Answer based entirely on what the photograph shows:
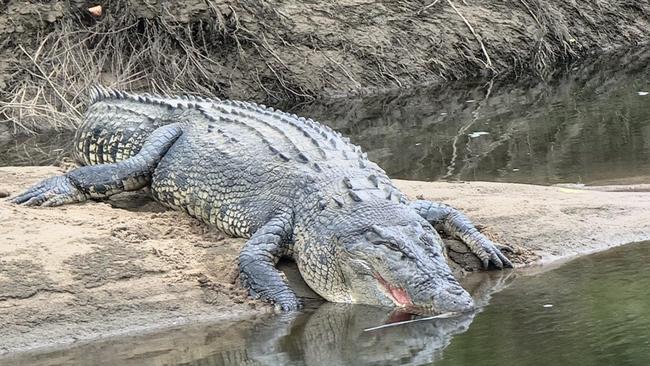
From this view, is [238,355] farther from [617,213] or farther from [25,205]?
[617,213]

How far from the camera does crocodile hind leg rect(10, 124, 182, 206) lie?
707 cm

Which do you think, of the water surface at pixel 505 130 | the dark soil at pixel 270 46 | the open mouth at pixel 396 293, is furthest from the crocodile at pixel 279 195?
the dark soil at pixel 270 46

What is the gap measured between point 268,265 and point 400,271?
79 cm

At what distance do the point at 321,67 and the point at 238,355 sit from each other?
11019 millimetres

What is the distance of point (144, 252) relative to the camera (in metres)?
6.15

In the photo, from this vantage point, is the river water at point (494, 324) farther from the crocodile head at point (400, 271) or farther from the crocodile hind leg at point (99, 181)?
the crocodile hind leg at point (99, 181)

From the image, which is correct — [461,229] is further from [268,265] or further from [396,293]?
[268,265]

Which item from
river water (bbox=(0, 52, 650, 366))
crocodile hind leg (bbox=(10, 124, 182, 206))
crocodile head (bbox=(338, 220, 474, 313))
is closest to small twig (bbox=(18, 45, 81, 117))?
river water (bbox=(0, 52, 650, 366))

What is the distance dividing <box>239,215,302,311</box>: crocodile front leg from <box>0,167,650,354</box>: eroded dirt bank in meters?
0.08

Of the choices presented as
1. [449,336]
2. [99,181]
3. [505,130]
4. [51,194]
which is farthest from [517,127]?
[449,336]

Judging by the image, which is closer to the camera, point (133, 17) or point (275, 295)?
point (275, 295)

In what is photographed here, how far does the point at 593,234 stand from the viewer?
6820mm

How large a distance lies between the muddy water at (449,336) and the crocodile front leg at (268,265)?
0.15 meters

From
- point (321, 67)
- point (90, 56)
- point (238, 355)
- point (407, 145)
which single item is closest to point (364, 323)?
point (238, 355)
